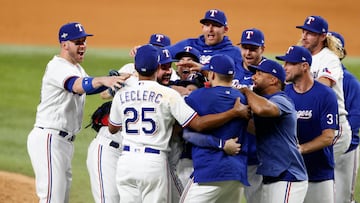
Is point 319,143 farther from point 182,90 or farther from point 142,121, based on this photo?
point 142,121

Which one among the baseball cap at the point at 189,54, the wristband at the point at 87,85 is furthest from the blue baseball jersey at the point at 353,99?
the wristband at the point at 87,85

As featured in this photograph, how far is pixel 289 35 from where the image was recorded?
16188mm

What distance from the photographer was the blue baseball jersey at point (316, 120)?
23.2ft

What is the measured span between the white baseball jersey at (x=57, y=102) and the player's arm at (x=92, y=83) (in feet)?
0.51

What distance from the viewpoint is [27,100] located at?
1324cm

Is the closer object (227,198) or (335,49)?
(227,198)

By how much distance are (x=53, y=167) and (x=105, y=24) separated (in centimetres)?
928

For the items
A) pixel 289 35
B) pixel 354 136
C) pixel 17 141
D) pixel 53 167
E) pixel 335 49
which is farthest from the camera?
pixel 289 35

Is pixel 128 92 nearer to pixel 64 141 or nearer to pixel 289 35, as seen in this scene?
pixel 64 141

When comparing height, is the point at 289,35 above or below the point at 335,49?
below

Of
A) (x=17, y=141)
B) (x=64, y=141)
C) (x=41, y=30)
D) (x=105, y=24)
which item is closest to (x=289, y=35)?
(x=105, y=24)

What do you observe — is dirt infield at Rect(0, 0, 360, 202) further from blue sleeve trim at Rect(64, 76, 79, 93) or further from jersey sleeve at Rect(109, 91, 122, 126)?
jersey sleeve at Rect(109, 91, 122, 126)

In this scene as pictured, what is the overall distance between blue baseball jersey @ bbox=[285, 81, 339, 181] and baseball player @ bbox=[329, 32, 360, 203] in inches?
51.0

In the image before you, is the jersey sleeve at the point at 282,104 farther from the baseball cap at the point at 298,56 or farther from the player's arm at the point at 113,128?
the player's arm at the point at 113,128
